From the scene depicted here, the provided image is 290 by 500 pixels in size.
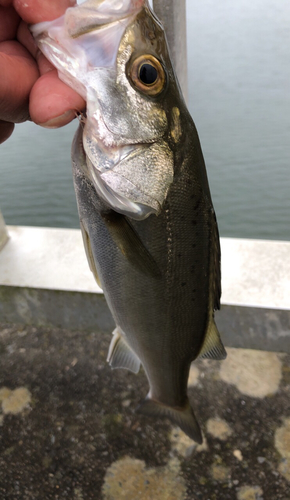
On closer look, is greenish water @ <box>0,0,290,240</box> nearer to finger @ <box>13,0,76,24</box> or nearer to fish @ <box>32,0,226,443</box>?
fish @ <box>32,0,226,443</box>

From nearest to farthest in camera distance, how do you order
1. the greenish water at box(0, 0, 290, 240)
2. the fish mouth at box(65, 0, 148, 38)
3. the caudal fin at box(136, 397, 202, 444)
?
the fish mouth at box(65, 0, 148, 38) < the caudal fin at box(136, 397, 202, 444) < the greenish water at box(0, 0, 290, 240)

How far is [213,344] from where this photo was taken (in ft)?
4.14

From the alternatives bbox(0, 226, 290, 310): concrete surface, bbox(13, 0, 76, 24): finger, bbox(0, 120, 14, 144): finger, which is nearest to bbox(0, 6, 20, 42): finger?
bbox(13, 0, 76, 24): finger

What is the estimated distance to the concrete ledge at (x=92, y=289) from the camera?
85.8 inches

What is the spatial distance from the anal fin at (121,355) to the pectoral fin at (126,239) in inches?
18.1

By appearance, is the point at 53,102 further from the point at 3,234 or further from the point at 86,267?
the point at 3,234

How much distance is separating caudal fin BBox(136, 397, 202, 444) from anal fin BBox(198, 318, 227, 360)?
366mm

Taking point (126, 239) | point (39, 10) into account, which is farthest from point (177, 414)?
point (39, 10)

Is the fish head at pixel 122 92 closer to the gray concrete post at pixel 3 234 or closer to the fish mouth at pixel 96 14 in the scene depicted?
the fish mouth at pixel 96 14

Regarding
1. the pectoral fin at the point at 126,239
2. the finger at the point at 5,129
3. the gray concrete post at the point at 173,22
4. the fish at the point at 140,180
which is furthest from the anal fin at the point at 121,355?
the gray concrete post at the point at 173,22

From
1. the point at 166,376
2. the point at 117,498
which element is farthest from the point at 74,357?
the point at 166,376

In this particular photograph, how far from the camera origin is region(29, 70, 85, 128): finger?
0.84 m

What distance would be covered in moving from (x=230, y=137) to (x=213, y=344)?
4.19 meters

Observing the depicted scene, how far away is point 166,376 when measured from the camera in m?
1.39
